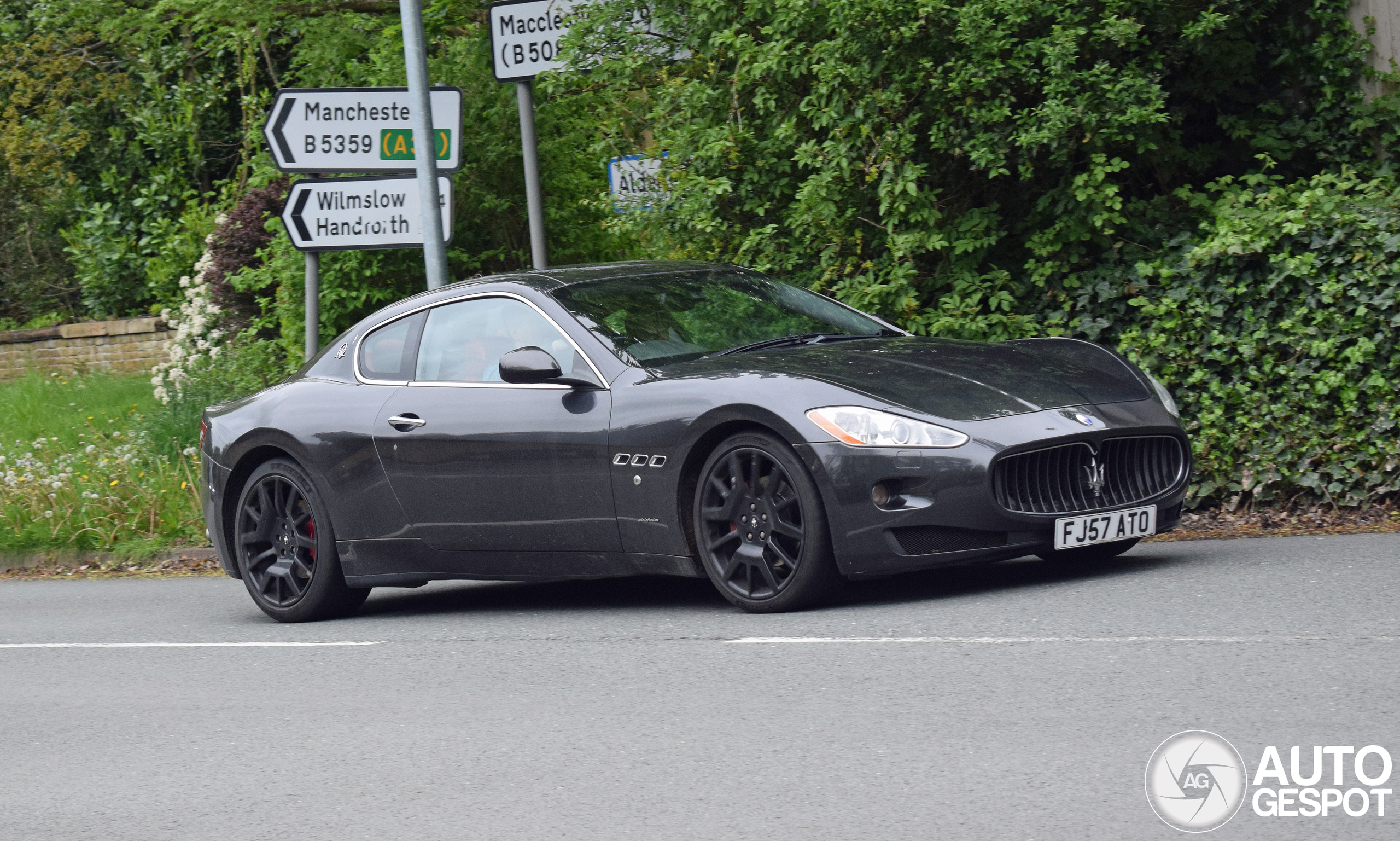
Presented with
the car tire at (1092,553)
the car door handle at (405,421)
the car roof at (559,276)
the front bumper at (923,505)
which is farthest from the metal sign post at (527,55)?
the front bumper at (923,505)

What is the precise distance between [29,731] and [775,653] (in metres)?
2.69

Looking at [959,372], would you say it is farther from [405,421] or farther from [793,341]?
[405,421]

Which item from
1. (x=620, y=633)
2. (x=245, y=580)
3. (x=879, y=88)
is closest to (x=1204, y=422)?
(x=879, y=88)

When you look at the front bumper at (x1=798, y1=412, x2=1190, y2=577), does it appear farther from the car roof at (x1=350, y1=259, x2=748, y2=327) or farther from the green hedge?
the green hedge

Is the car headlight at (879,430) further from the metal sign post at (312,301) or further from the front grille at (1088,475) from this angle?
the metal sign post at (312,301)

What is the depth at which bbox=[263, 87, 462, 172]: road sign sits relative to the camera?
11.4m

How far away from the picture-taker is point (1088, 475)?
6832 millimetres

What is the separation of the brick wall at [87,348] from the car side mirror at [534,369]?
41.6 ft

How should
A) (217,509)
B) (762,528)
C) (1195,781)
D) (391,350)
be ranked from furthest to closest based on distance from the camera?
(217,509) < (391,350) < (762,528) < (1195,781)

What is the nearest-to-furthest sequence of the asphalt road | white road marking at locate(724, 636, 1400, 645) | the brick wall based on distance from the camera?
the asphalt road < white road marking at locate(724, 636, 1400, 645) < the brick wall

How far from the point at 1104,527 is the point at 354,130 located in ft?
21.6

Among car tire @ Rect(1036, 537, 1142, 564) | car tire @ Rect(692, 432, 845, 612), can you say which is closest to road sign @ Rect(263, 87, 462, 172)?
car tire @ Rect(692, 432, 845, 612)

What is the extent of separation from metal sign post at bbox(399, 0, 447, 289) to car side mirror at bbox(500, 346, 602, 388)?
3.90m

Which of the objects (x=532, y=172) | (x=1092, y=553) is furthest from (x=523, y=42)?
(x=1092, y=553)
